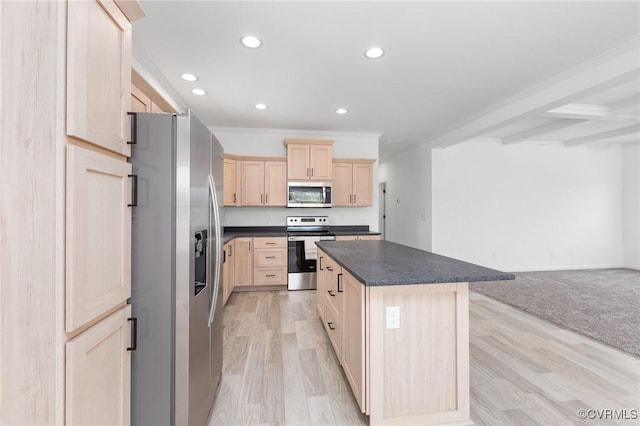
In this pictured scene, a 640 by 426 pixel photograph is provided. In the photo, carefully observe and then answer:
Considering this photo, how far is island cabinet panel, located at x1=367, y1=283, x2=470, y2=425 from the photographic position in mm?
1573

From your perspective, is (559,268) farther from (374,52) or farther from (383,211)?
(374,52)

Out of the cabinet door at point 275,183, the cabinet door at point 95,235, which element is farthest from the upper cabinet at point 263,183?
the cabinet door at point 95,235

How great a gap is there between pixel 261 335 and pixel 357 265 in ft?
5.38

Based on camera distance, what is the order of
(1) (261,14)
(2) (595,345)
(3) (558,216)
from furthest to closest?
(3) (558,216) → (2) (595,345) → (1) (261,14)

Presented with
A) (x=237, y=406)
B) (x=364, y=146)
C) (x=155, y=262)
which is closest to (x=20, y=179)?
(x=155, y=262)

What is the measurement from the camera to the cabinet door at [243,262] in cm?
429

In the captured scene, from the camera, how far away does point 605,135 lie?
5.02 meters

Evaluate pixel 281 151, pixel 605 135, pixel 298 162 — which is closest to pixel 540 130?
pixel 605 135

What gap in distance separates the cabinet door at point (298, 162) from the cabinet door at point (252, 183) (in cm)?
47

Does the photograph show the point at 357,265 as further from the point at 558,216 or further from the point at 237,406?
the point at 558,216

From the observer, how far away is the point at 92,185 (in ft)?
3.12

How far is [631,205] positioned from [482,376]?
6853 mm

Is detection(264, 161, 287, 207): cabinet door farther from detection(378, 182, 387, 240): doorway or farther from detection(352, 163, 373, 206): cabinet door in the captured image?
detection(378, 182, 387, 240): doorway

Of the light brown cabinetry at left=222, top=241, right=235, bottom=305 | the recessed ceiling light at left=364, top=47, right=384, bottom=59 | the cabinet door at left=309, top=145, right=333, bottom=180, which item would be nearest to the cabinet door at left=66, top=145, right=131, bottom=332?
the recessed ceiling light at left=364, top=47, right=384, bottom=59
